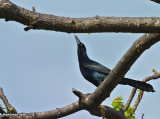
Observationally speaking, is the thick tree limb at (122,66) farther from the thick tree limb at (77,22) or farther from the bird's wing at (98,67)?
the bird's wing at (98,67)

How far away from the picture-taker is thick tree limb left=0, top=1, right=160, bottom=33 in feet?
10.0

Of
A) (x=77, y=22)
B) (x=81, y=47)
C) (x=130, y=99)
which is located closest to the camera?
(x=77, y=22)

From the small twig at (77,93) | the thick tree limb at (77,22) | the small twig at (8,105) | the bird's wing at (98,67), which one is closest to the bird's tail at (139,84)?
the bird's wing at (98,67)

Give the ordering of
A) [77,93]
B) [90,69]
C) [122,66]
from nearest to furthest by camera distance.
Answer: [122,66] < [77,93] < [90,69]

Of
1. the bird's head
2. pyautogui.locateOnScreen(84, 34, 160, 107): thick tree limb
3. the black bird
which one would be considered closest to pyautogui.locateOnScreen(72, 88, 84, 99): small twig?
pyautogui.locateOnScreen(84, 34, 160, 107): thick tree limb

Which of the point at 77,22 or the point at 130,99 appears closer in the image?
the point at 77,22

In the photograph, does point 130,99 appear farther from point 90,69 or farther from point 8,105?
point 8,105

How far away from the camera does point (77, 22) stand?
3307mm

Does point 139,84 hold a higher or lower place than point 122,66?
higher

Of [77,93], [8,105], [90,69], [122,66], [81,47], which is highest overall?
[81,47]

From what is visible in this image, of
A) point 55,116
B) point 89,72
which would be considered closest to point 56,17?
point 55,116

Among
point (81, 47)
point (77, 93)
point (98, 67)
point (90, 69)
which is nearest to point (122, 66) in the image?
point (77, 93)

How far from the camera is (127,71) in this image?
4191 millimetres

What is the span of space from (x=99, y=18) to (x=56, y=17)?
0.47m
